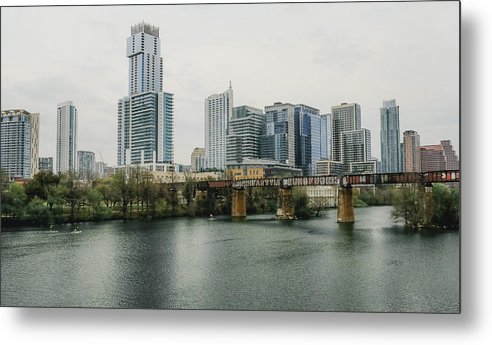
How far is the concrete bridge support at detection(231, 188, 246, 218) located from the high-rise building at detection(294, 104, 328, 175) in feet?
2.51

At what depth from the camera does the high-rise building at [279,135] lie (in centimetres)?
466

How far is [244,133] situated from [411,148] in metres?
1.71

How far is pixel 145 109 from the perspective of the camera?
475cm

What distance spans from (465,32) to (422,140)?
1.07m

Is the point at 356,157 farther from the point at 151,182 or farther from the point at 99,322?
the point at 99,322

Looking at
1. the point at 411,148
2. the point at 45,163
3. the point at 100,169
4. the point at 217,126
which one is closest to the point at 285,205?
the point at 217,126

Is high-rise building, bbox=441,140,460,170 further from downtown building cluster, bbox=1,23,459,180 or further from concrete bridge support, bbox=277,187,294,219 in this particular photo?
concrete bridge support, bbox=277,187,294,219

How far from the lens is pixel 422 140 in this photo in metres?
4.38

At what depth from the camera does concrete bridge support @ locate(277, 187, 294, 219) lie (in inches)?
199

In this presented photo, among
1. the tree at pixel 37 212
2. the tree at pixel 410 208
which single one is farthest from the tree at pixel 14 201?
the tree at pixel 410 208

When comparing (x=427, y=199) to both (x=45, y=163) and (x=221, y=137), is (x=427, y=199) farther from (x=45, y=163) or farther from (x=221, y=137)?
(x=45, y=163)

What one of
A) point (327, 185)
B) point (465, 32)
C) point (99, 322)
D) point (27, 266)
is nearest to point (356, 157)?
point (327, 185)

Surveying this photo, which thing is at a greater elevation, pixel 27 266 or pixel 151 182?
pixel 151 182

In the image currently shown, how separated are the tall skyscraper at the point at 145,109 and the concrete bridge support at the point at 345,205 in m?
1.88
